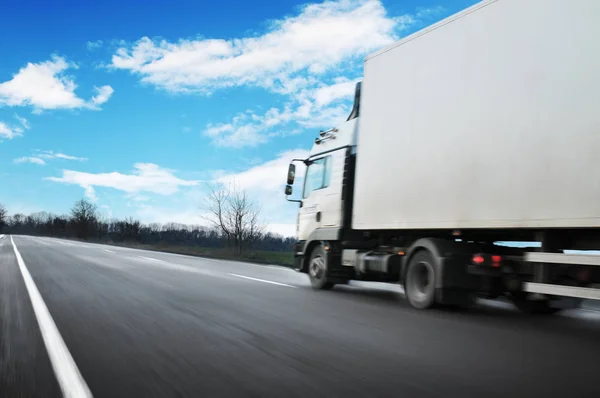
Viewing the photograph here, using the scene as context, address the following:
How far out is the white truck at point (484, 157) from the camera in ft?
22.3

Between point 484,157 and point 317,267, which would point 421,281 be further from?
point 317,267

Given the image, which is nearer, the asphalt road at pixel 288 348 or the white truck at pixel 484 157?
the asphalt road at pixel 288 348

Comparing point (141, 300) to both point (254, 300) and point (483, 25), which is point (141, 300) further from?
point (483, 25)

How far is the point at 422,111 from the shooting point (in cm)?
929

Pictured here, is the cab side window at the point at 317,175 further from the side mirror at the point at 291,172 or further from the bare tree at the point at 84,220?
the bare tree at the point at 84,220

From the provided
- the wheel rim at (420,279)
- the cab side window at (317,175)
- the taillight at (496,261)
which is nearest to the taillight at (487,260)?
the taillight at (496,261)

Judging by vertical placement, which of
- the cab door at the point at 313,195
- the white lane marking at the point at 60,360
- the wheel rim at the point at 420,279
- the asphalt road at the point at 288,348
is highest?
the cab door at the point at 313,195

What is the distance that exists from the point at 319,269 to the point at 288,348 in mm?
7150

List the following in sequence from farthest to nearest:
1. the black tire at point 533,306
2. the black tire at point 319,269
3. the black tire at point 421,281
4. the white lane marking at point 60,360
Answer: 1. the black tire at point 319,269
2. the black tire at point 533,306
3. the black tire at point 421,281
4. the white lane marking at point 60,360

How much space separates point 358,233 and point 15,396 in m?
8.87

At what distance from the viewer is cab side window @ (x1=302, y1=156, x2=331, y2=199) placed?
1283 centimetres

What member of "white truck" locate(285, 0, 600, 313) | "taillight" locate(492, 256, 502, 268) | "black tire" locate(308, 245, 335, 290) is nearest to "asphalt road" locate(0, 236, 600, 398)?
"white truck" locate(285, 0, 600, 313)

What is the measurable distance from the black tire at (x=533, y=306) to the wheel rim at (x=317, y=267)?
14.2 feet

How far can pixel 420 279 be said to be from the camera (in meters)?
9.56
